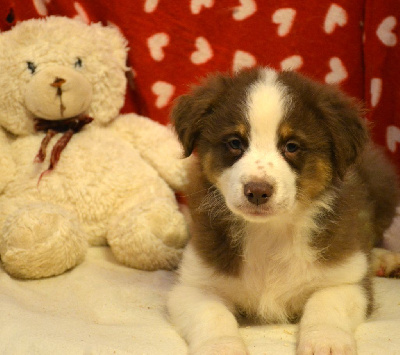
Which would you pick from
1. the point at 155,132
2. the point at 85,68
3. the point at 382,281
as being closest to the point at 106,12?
the point at 85,68

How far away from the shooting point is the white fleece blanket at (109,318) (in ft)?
6.93

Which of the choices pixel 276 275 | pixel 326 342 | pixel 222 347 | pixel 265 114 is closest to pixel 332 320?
pixel 326 342

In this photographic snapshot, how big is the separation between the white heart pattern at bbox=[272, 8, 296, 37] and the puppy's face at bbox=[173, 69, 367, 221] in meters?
1.21

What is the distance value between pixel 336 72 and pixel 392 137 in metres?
0.56

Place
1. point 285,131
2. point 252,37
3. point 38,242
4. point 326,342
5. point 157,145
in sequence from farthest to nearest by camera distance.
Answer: point 252,37 → point 157,145 → point 38,242 → point 285,131 → point 326,342

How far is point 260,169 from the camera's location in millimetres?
2143

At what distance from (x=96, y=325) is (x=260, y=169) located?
949 millimetres

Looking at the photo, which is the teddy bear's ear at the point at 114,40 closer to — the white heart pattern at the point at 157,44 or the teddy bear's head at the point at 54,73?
the teddy bear's head at the point at 54,73

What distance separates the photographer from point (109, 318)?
2.51 meters

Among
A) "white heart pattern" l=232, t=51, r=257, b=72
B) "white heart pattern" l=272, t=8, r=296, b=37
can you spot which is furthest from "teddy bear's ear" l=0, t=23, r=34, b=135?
"white heart pattern" l=272, t=8, r=296, b=37

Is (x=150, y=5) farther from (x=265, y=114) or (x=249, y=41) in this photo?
(x=265, y=114)

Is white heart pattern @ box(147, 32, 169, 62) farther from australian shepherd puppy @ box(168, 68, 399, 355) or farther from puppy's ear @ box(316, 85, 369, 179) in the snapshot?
puppy's ear @ box(316, 85, 369, 179)

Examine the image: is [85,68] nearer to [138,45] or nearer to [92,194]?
[138,45]

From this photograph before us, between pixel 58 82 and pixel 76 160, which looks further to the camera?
pixel 76 160
